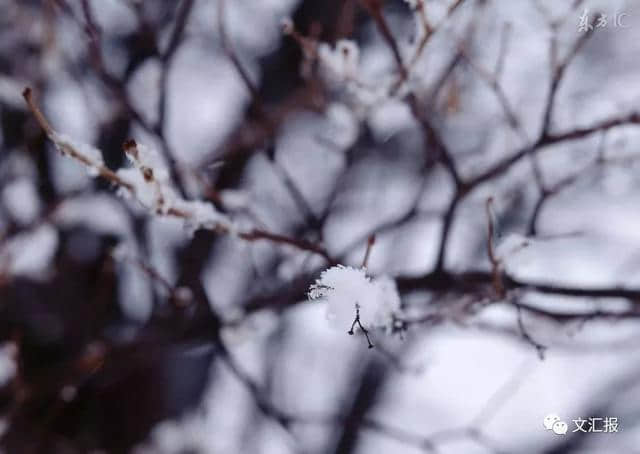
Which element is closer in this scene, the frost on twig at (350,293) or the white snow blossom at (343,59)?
the frost on twig at (350,293)

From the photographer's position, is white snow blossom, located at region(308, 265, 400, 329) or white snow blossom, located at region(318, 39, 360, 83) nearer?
white snow blossom, located at region(308, 265, 400, 329)

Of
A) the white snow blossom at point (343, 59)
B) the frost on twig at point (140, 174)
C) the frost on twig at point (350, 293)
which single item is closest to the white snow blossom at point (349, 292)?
the frost on twig at point (350, 293)

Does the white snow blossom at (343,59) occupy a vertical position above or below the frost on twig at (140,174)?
above

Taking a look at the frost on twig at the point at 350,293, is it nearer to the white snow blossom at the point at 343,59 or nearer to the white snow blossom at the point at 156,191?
the white snow blossom at the point at 156,191

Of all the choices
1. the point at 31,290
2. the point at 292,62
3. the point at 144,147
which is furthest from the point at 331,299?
the point at 31,290

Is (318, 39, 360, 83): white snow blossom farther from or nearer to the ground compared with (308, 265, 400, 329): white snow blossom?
farther from the ground

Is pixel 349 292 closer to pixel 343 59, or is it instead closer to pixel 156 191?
pixel 156 191

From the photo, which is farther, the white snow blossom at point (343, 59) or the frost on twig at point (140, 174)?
the white snow blossom at point (343, 59)

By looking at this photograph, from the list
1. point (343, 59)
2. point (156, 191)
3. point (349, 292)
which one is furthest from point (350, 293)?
point (343, 59)

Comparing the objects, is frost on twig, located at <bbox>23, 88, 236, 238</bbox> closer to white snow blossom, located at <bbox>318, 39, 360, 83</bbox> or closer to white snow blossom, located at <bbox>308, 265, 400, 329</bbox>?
white snow blossom, located at <bbox>308, 265, 400, 329</bbox>

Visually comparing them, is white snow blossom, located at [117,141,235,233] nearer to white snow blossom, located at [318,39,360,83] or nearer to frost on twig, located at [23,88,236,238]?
frost on twig, located at [23,88,236,238]

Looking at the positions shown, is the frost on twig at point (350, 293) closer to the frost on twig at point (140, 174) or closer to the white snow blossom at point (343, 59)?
the frost on twig at point (140, 174)

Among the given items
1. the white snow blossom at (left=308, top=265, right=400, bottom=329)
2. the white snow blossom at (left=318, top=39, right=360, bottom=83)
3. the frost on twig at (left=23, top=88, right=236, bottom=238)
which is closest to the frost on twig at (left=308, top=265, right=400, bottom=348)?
the white snow blossom at (left=308, top=265, right=400, bottom=329)
